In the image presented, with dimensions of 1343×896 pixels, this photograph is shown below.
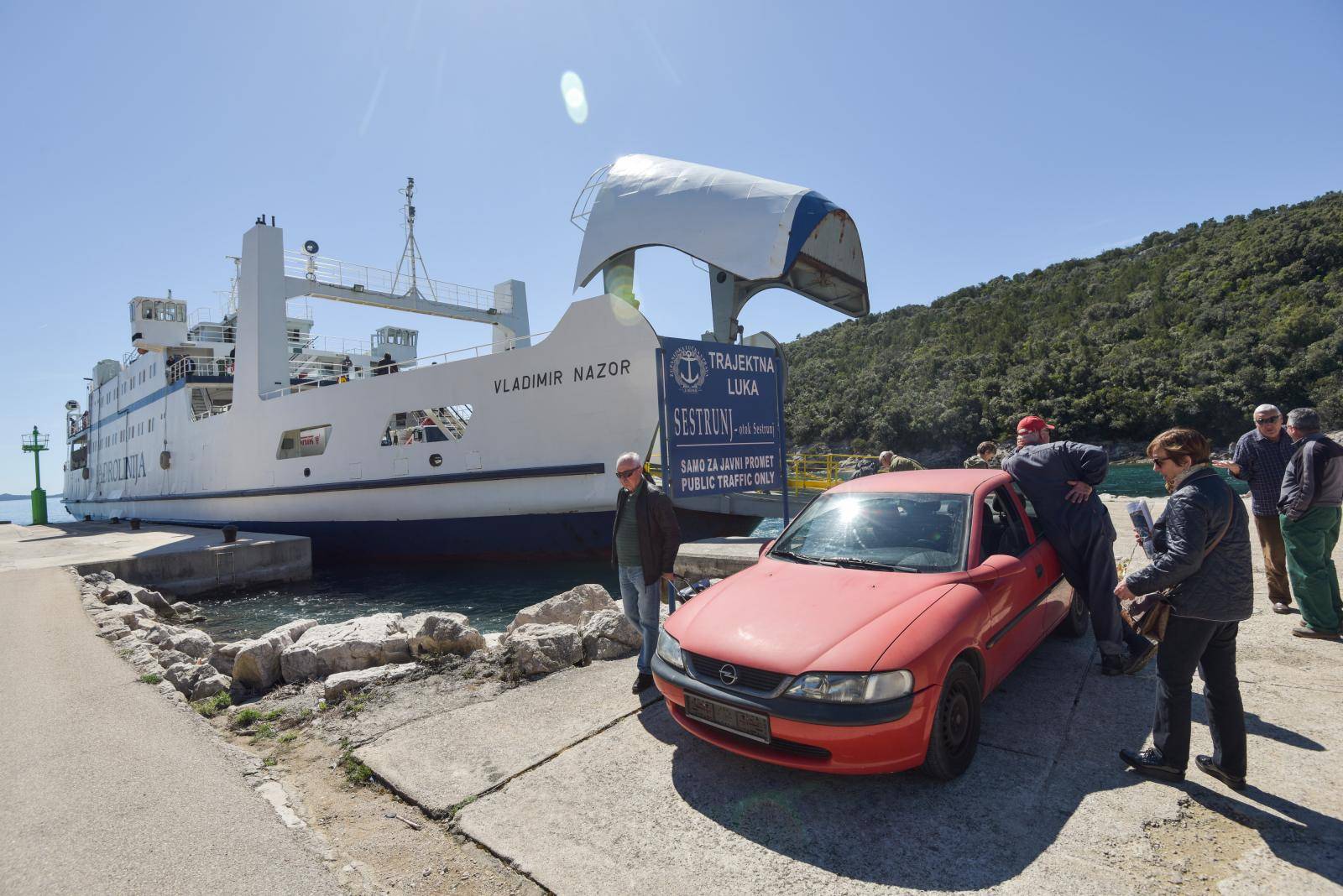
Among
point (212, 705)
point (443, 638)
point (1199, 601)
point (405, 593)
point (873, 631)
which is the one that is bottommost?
point (405, 593)

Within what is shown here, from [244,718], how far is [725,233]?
29.2 ft

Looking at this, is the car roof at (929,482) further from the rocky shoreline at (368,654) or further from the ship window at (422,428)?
the ship window at (422,428)

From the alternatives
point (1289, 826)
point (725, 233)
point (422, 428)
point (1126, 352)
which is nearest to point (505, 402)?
point (422, 428)

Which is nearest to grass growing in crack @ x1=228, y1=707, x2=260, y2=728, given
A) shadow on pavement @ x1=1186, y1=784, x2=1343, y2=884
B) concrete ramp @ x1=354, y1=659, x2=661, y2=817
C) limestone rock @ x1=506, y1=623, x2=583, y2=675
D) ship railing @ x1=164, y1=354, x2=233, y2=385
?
concrete ramp @ x1=354, y1=659, x2=661, y2=817

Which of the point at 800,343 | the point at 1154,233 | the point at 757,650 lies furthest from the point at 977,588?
the point at 1154,233

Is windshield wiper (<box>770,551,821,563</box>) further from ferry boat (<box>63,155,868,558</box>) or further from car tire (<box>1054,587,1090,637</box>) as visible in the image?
ferry boat (<box>63,155,868,558</box>)

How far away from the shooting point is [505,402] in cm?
1254

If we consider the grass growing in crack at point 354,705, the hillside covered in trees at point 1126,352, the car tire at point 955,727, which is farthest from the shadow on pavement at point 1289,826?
the hillside covered in trees at point 1126,352

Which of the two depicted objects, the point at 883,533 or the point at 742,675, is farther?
the point at 883,533

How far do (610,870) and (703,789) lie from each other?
67 centimetres

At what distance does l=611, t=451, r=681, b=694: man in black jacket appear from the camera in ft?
14.0

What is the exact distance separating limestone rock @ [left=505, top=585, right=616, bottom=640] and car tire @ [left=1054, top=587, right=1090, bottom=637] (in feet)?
12.8

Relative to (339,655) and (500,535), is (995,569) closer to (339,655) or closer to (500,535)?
(339,655)

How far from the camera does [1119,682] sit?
3955 millimetres
